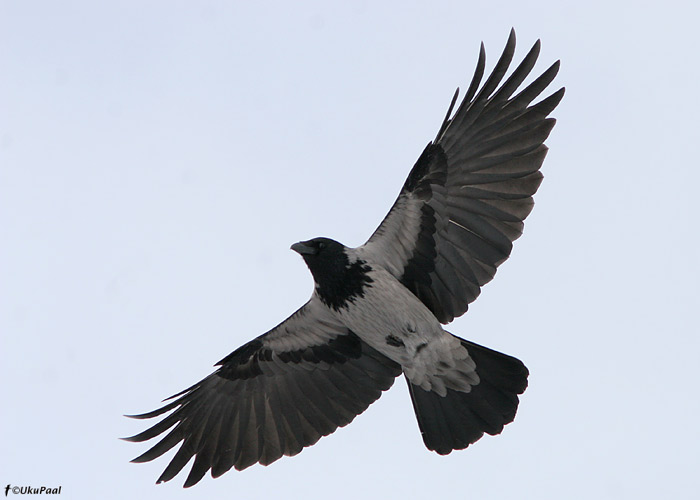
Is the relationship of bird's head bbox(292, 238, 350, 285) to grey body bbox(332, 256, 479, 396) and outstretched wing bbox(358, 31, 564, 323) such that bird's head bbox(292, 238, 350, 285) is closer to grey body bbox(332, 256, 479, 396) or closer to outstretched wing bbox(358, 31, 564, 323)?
grey body bbox(332, 256, 479, 396)

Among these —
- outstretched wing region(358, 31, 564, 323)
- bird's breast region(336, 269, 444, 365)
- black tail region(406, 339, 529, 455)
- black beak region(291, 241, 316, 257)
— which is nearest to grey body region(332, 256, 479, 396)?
bird's breast region(336, 269, 444, 365)

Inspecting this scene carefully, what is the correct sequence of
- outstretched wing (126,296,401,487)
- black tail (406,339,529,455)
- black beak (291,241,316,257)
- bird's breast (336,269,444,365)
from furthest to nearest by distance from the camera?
1. outstretched wing (126,296,401,487)
2. black beak (291,241,316,257)
3. black tail (406,339,529,455)
4. bird's breast (336,269,444,365)

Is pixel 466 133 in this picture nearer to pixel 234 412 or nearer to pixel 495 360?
pixel 495 360

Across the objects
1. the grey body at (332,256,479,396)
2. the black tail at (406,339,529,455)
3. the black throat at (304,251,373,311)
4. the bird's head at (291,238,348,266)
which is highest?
the bird's head at (291,238,348,266)

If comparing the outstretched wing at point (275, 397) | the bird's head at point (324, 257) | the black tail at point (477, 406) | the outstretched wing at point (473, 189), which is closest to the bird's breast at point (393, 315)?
the outstretched wing at point (473, 189)

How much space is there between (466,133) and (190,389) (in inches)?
182

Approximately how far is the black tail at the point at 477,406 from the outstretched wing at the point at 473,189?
2.35 feet

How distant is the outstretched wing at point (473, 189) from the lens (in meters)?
11.2

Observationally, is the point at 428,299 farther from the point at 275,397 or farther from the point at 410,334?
the point at 275,397

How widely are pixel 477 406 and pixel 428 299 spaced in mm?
1339

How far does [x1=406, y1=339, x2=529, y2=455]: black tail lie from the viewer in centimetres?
1150

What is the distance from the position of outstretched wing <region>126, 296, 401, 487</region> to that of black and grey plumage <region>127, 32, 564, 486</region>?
17mm

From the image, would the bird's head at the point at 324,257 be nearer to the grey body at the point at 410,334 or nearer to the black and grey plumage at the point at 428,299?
the black and grey plumage at the point at 428,299

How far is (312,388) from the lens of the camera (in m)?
12.6
